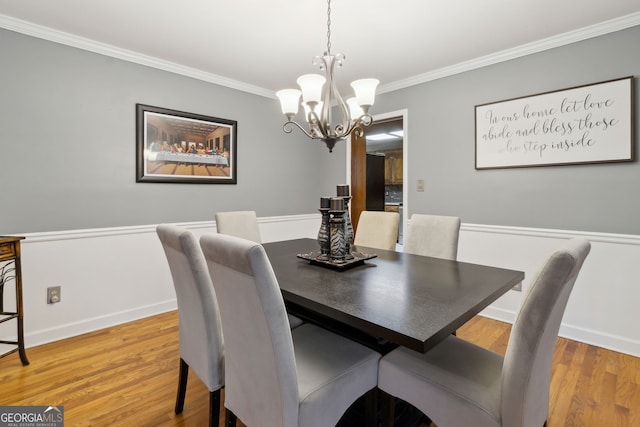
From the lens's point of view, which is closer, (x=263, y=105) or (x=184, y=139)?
(x=184, y=139)

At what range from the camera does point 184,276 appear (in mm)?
1378

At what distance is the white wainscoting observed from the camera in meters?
2.33

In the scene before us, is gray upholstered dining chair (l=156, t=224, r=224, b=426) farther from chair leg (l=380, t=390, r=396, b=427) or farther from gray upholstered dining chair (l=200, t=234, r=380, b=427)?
chair leg (l=380, t=390, r=396, b=427)

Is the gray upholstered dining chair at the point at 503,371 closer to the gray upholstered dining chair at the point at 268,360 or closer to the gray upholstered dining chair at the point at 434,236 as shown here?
the gray upholstered dining chair at the point at 268,360

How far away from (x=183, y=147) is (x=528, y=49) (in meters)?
3.09

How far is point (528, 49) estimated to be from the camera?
2.64 m

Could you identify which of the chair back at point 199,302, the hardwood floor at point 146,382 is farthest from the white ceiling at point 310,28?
the hardwood floor at point 146,382

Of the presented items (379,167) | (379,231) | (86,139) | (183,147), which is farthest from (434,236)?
(379,167)

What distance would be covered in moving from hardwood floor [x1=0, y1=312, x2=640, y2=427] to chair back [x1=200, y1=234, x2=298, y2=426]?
0.75 meters

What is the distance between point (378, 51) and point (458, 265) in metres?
1.90

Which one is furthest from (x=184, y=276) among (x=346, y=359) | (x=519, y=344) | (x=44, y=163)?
(x=44, y=163)

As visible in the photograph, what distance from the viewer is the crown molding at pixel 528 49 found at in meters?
2.26

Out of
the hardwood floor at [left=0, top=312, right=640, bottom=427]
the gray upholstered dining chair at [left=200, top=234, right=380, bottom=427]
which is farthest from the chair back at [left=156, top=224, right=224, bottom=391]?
the hardwood floor at [left=0, top=312, right=640, bottom=427]

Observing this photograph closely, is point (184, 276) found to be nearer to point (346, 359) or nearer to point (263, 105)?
point (346, 359)
